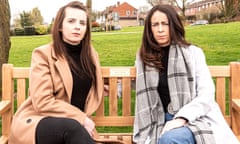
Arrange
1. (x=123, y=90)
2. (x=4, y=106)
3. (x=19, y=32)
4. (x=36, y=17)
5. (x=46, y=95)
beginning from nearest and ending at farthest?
(x=46, y=95) → (x=4, y=106) → (x=123, y=90) → (x=19, y=32) → (x=36, y=17)

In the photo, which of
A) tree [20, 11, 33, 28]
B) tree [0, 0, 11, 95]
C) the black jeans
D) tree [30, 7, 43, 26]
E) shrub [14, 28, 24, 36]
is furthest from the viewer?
tree [30, 7, 43, 26]

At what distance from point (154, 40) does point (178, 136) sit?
3.18 ft

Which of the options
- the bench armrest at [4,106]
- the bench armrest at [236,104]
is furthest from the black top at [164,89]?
the bench armrest at [4,106]

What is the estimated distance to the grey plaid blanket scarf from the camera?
3275 millimetres

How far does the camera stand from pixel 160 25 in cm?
336

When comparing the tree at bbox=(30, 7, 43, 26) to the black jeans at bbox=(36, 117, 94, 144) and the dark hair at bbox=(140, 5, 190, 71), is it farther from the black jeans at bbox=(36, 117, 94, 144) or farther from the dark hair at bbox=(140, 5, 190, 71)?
the black jeans at bbox=(36, 117, 94, 144)

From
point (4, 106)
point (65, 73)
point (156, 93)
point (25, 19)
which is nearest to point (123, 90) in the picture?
point (156, 93)

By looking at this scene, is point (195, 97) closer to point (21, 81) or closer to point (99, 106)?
point (99, 106)

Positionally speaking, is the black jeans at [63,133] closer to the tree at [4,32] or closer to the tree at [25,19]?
the tree at [4,32]

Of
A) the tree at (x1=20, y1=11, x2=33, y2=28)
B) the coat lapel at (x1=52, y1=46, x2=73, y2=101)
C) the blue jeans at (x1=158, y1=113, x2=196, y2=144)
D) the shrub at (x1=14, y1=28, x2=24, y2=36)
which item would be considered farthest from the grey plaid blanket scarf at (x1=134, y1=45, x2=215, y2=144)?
the tree at (x1=20, y1=11, x2=33, y2=28)

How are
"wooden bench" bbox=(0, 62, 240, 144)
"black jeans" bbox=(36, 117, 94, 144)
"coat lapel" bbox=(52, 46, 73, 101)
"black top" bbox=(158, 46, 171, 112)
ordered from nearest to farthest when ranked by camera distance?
"black jeans" bbox=(36, 117, 94, 144) < "coat lapel" bbox=(52, 46, 73, 101) < "black top" bbox=(158, 46, 171, 112) < "wooden bench" bbox=(0, 62, 240, 144)

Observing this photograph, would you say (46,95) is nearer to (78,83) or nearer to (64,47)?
(78,83)

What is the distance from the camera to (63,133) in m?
2.84

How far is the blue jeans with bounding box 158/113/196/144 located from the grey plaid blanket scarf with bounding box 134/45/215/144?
0.31 m
